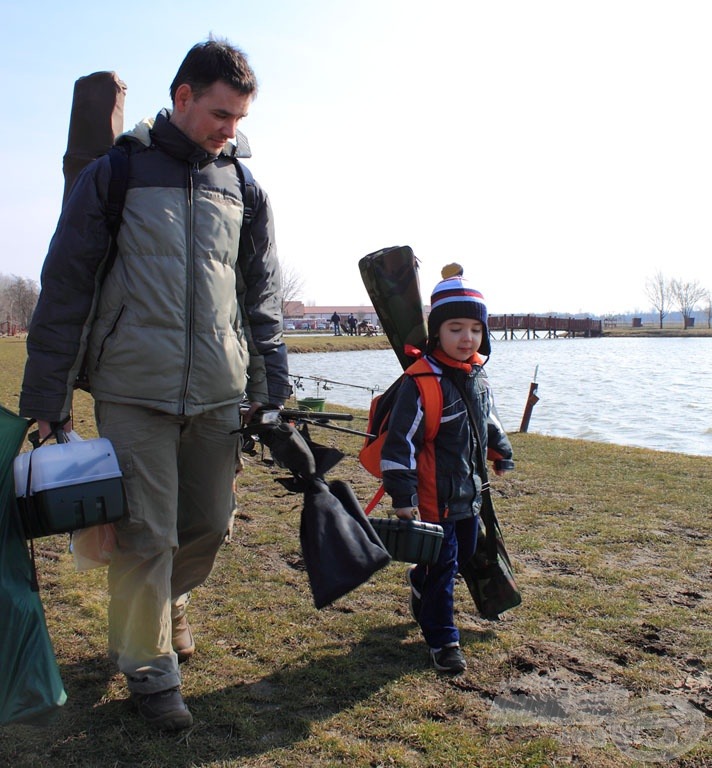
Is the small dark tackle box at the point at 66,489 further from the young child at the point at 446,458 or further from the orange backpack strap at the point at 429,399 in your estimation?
the orange backpack strap at the point at 429,399

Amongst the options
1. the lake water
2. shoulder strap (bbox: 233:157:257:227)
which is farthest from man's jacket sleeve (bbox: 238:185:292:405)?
the lake water

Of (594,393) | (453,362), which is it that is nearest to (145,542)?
(453,362)

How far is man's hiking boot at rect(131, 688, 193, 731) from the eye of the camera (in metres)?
2.65

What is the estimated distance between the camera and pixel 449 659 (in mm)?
3172

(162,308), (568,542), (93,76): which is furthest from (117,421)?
(568,542)

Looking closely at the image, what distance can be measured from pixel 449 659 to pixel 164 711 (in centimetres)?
116

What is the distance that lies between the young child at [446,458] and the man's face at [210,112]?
4.01ft

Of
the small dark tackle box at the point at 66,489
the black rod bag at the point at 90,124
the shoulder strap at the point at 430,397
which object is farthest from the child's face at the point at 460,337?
the black rod bag at the point at 90,124

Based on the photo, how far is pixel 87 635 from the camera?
11.3 feet

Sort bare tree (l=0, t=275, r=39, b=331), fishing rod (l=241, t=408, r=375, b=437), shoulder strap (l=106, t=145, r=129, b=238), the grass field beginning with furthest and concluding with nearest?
bare tree (l=0, t=275, r=39, b=331) → fishing rod (l=241, t=408, r=375, b=437) → shoulder strap (l=106, t=145, r=129, b=238) → the grass field

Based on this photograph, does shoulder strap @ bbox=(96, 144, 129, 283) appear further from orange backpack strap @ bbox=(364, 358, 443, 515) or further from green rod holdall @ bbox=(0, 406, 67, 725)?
orange backpack strap @ bbox=(364, 358, 443, 515)

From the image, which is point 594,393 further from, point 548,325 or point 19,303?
point 19,303

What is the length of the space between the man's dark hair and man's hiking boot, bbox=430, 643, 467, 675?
231 cm

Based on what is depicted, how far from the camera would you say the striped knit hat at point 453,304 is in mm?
3449
